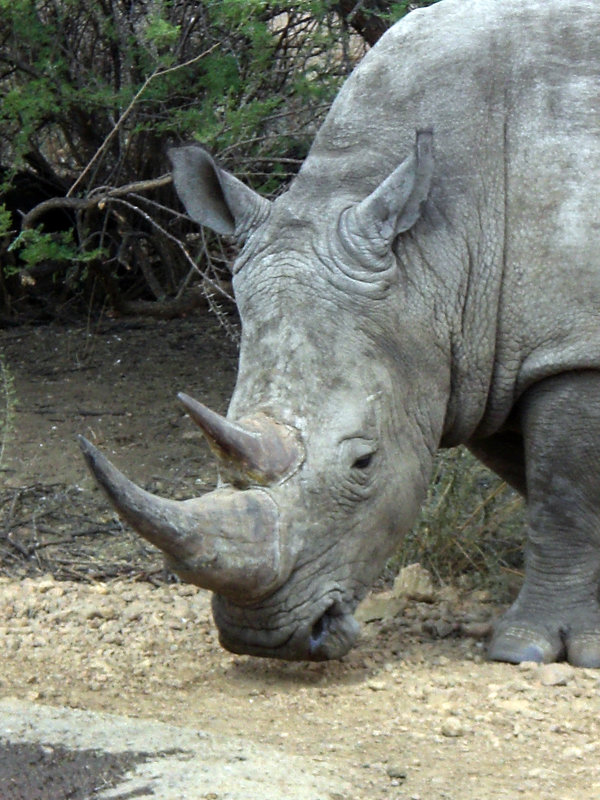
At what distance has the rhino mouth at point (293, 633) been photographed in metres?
5.07

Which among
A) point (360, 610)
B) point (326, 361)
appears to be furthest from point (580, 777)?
point (360, 610)

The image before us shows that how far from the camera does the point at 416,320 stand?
5465 millimetres

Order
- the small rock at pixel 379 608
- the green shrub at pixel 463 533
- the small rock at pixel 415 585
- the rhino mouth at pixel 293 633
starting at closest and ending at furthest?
1. the rhino mouth at pixel 293 633
2. the small rock at pixel 379 608
3. the small rock at pixel 415 585
4. the green shrub at pixel 463 533

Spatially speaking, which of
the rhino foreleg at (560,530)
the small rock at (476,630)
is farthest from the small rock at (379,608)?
the rhino foreleg at (560,530)

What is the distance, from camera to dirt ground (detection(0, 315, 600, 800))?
458cm

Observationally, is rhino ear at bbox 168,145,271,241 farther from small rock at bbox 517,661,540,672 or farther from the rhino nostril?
small rock at bbox 517,661,540,672

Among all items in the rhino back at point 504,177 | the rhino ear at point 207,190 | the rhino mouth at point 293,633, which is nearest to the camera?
the rhino mouth at point 293,633

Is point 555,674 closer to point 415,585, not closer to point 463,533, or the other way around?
point 415,585

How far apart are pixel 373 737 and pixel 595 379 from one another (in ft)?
5.20

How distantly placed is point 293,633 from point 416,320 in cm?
122

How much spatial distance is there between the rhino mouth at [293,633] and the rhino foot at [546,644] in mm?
788

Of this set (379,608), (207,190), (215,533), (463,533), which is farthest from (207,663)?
(207,190)

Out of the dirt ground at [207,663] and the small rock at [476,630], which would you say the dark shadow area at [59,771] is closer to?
the dirt ground at [207,663]

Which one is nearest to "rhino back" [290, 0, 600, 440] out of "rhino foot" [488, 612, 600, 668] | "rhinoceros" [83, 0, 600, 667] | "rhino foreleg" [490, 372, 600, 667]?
"rhinoceros" [83, 0, 600, 667]
